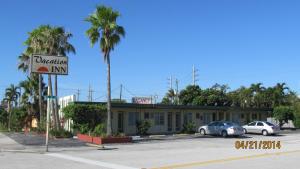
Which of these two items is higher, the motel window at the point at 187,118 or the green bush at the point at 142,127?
the motel window at the point at 187,118

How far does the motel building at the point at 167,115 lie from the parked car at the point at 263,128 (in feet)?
19.5

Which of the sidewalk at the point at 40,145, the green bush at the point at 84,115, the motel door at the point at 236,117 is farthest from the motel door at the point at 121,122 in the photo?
the motel door at the point at 236,117

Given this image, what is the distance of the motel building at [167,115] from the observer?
41894mm

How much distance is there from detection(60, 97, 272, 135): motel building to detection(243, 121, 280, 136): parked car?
5.94 metres

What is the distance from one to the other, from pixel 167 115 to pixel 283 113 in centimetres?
1595

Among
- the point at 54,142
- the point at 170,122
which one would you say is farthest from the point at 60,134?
the point at 170,122

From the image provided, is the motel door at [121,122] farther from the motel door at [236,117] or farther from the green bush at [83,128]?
the motel door at [236,117]

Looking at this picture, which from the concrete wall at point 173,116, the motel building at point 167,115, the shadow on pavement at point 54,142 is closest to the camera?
the shadow on pavement at point 54,142

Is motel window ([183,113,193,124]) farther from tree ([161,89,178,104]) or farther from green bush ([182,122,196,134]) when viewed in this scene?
tree ([161,89,178,104])

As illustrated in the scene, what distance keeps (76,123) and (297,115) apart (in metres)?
29.8

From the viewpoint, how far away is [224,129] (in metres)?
39.4

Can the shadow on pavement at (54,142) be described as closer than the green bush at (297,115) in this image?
Yes

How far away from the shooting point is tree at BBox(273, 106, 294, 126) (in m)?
53.7

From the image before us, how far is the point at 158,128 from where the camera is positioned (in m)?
45.2
